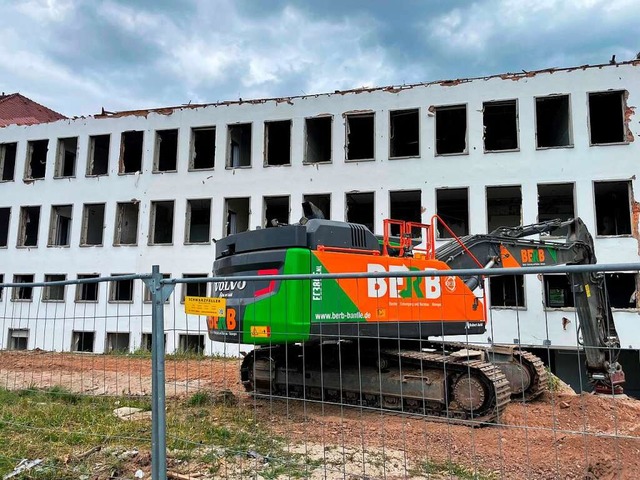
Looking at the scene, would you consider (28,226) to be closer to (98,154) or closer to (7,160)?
(7,160)

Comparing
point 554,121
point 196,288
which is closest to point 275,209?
point 196,288

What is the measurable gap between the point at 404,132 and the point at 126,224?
13865 mm

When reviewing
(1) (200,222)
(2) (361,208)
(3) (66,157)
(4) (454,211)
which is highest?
(3) (66,157)

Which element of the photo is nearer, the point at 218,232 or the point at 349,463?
the point at 349,463

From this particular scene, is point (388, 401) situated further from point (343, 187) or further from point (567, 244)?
Answer: point (343, 187)

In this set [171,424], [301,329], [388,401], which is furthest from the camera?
[388,401]

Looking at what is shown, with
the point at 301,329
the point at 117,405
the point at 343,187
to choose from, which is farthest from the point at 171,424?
the point at 343,187

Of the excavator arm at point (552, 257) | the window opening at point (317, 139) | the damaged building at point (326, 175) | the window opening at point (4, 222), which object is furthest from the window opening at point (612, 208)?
the window opening at point (4, 222)

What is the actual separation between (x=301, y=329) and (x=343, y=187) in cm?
1439

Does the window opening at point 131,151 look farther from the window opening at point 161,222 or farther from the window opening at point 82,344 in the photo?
the window opening at point 82,344

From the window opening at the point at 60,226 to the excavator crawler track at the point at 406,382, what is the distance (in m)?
19.4

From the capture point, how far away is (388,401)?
802 cm

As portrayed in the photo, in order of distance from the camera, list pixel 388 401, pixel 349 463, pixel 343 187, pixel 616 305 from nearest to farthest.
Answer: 1. pixel 349 463
2. pixel 388 401
3. pixel 616 305
4. pixel 343 187

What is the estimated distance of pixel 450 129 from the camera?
76.9 ft
